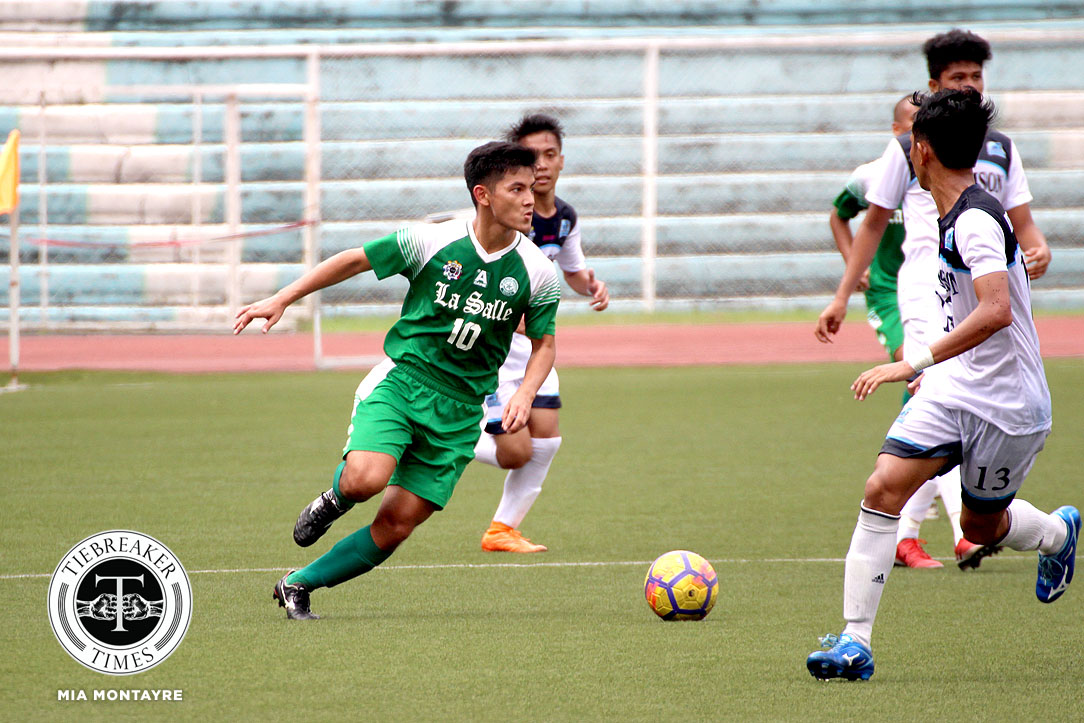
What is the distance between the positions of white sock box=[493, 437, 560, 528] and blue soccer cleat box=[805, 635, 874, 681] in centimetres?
260

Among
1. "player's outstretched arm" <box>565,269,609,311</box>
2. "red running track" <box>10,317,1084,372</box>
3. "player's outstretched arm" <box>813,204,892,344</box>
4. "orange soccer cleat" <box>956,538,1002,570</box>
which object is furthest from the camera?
"red running track" <box>10,317,1084,372</box>

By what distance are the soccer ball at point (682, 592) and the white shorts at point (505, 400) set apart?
183 centimetres

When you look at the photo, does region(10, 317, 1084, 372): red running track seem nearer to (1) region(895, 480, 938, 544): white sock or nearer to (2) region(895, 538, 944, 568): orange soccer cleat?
(1) region(895, 480, 938, 544): white sock

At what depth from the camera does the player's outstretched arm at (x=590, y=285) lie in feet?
22.5

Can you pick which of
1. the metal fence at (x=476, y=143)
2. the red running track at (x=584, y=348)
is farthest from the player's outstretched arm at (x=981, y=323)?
the metal fence at (x=476, y=143)

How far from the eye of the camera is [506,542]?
248 inches

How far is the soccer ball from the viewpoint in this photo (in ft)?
15.8

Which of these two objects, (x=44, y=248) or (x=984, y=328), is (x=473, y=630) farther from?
(x=44, y=248)

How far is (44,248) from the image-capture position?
15.4 m

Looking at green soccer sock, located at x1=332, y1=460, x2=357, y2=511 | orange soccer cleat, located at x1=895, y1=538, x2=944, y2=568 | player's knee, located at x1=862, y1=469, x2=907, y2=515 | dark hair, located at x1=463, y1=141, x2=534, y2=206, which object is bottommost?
orange soccer cleat, located at x1=895, y1=538, x2=944, y2=568

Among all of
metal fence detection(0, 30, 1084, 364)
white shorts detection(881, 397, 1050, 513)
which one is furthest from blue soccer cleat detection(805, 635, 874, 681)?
metal fence detection(0, 30, 1084, 364)

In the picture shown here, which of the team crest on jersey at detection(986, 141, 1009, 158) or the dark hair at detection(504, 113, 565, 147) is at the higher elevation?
the dark hair at detection(504, 113, 565, 147)

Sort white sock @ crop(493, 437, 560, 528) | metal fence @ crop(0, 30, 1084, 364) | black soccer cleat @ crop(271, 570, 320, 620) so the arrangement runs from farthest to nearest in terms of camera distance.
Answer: metal fence @ crop(0, 30, 1084, 364)
white sock @ crop(493, 437, 560, 528)
black soccer cleat @ crop(271, 570, 320, 620)

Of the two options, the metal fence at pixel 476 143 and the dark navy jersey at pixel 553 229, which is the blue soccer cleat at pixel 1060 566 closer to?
the dark navy jersey at pixel 553 229
